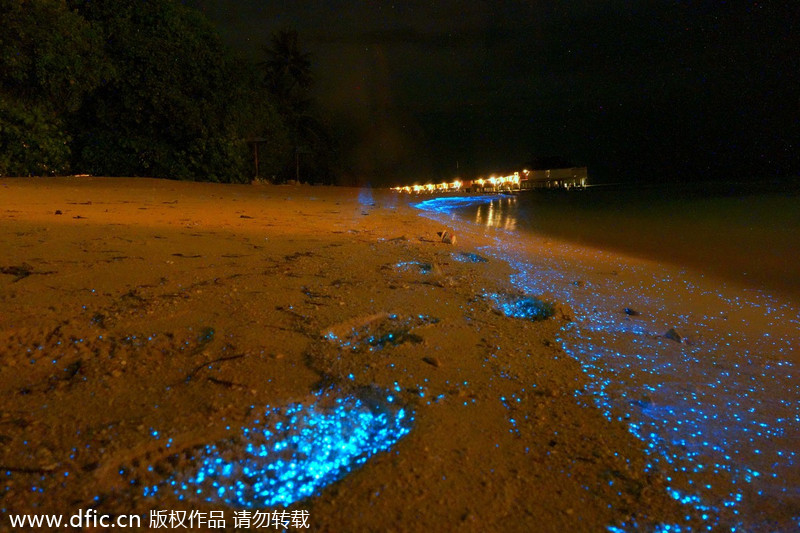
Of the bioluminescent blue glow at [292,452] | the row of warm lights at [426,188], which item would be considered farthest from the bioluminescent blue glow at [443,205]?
the row of warm lights at [426,188]

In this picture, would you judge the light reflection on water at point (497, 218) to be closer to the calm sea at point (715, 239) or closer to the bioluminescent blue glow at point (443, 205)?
the calm sea at point (715, 239)

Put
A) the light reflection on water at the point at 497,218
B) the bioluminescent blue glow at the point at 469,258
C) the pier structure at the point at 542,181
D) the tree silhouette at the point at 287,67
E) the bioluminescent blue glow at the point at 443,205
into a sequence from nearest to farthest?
the bioluminescent blue glow at the point at 469,258, the light reflection on water at the point at 497,218, the bioluminescent blue glow at the point at 443,205, the tree silhouette at the point at 287,67, the pier structure at the point at 542,181

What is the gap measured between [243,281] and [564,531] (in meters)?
2.41

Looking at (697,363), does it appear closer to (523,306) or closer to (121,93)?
(523,306)

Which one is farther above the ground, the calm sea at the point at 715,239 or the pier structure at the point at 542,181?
the pier structure at the point at 542,181

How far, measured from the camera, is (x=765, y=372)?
2.19 meters

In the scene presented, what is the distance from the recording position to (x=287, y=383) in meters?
1.81

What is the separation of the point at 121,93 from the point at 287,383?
15.5 m

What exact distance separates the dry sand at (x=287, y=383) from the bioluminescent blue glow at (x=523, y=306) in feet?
0.30

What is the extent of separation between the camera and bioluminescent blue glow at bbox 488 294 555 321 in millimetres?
2896

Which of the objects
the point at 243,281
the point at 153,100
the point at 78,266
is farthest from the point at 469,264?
the point at 153,100

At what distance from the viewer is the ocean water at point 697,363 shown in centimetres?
137

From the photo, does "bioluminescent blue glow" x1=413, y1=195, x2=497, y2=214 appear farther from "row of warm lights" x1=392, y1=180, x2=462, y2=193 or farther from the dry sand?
"row of warm lights" x1=392, y1=180, x2=462, y2=193

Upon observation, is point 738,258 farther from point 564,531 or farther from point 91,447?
point 91,447
